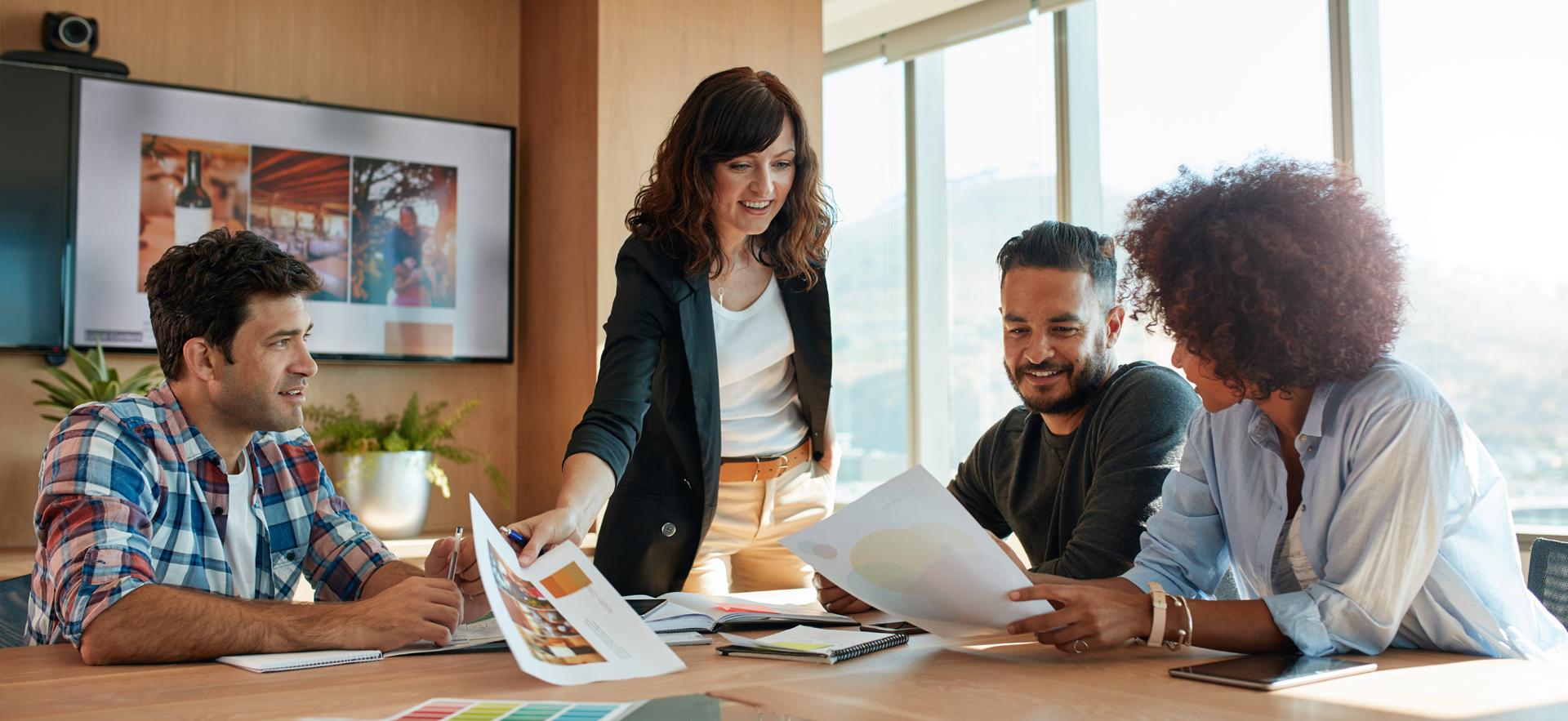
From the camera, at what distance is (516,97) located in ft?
14.3

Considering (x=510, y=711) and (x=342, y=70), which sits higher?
(x=342, y=70)

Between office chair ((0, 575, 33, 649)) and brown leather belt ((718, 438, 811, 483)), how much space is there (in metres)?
1.07

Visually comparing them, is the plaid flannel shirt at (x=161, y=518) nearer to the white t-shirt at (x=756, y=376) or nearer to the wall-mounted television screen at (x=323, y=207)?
the white t-shirt at (x=756, y=376)

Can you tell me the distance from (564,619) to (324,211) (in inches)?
118

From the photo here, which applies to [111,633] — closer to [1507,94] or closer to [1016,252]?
[1016,252]

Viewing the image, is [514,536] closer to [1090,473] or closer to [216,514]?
[216,514]

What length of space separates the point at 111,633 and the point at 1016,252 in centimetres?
143

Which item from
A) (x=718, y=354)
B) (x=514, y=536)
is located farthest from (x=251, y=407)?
(x=718, y=354)

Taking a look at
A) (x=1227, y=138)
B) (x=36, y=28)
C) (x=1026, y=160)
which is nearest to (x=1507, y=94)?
(x=1227, y=138)

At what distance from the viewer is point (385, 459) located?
371 cm

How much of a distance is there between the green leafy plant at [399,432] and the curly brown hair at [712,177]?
1828 mm

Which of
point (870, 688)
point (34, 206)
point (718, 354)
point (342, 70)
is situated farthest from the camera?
point (342, 70)

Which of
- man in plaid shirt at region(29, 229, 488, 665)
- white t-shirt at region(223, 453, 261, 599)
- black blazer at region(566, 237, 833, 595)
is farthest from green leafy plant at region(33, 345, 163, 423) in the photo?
black blazer at region(566, 237, 833, 595)

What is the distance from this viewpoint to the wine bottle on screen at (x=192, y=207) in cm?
367
